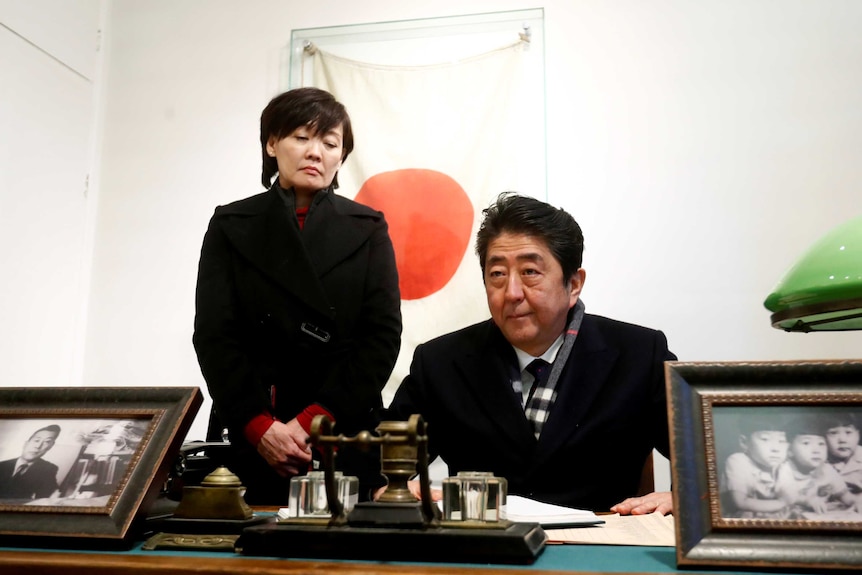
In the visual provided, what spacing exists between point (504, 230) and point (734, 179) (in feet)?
3.33

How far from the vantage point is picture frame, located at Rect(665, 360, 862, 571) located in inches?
29.2

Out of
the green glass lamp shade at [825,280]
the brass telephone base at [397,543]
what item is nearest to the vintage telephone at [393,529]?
the brass telephone base at [397,543]

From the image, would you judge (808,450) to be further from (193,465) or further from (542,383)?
(193,465)

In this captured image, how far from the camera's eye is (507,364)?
5.69ft

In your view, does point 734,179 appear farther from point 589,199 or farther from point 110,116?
point 110,116

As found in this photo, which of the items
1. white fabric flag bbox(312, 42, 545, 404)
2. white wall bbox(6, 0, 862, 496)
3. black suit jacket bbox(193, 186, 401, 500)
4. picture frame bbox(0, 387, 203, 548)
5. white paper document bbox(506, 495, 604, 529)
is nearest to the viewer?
picture frame bbox(0, 387, 203, 548)

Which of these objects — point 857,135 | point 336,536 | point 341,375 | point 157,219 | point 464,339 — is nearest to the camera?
point 336,536

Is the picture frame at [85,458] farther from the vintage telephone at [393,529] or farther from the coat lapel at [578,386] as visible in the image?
the coat lapel at [578,386]

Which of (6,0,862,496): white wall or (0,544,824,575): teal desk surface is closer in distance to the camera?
(0,544,824,575): teal desk surface

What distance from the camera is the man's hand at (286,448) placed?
1587 millimetres

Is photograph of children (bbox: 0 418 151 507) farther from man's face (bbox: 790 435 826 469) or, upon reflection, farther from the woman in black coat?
man's face (bbox: 790 435 826 469)

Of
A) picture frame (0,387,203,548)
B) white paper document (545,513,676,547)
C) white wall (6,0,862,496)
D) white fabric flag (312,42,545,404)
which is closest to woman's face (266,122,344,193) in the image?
white fabric flag (312,42,545,404)

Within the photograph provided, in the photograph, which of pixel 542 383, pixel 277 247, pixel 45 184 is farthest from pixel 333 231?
pixel 45 184

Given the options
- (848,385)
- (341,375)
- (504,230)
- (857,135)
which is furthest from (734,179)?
(848,385)
